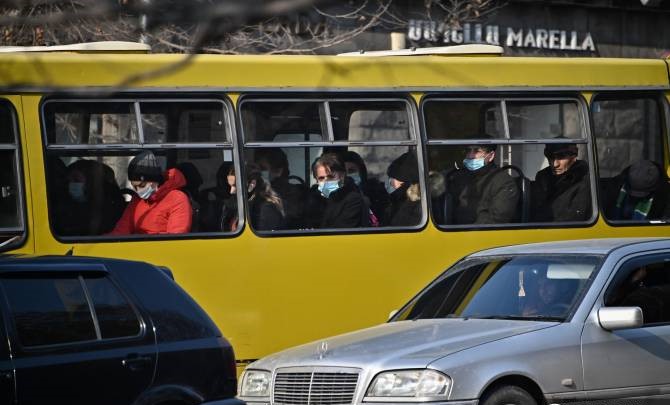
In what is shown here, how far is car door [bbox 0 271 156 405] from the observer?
6000mm

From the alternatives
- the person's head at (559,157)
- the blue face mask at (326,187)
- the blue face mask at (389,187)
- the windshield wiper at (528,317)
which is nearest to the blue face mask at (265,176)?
the blue face mask at (326,187)

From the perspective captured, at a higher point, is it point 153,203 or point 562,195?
point 153,203

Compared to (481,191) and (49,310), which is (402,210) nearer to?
(481,191)

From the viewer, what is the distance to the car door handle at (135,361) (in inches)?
247

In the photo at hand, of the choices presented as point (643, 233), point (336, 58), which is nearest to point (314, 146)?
point (336, 58)

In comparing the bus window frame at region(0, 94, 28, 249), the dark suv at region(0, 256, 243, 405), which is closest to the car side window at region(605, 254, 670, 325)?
the dark suv at region(0, 256, 243, 405)

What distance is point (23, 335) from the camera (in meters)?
6.07

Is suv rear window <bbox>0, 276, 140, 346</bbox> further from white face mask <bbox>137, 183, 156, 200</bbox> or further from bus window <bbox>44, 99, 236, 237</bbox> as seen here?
white face mask <bbox>137, 183, 156, 200</bbox>

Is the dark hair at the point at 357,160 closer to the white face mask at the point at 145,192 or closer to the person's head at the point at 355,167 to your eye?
the person's head at the point at 355,167

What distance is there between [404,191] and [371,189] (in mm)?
276

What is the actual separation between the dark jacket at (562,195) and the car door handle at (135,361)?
5322 mm

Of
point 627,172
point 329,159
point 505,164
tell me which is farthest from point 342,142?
point 627,172

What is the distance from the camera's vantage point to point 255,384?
26.0 ft

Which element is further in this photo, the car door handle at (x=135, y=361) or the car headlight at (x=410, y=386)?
the car headlight at (x=410, y=386)
